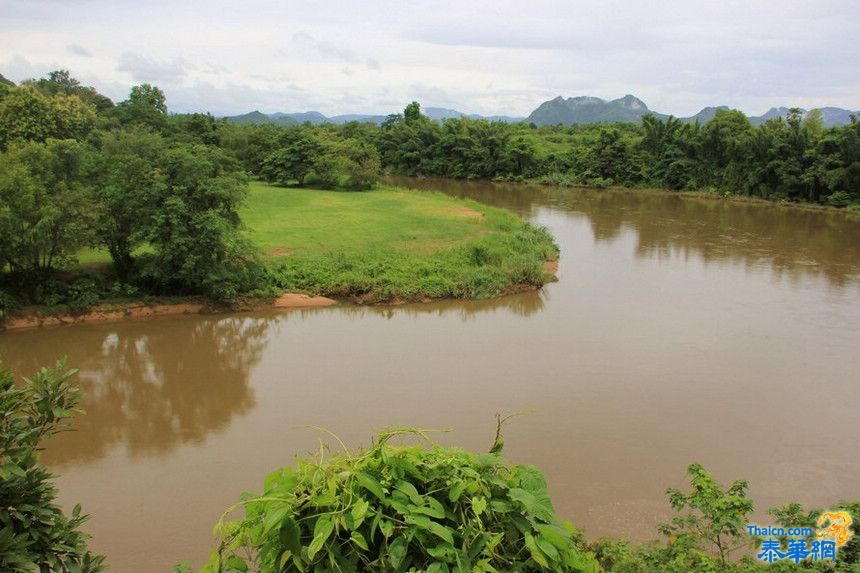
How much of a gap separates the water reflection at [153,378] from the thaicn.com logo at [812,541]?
7.79 m

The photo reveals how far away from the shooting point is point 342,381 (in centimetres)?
1102

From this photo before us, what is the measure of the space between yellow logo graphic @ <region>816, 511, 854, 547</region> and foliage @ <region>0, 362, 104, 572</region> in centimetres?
424

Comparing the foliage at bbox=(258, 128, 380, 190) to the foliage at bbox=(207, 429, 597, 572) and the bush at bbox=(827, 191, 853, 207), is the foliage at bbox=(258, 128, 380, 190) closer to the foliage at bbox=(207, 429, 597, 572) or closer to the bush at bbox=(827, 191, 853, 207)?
the bush at bbox=(827, 191, 853, 207)

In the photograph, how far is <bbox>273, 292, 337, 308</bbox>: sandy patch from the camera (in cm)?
1523

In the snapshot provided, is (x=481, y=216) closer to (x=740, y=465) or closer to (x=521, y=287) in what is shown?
(x=521, y=287)

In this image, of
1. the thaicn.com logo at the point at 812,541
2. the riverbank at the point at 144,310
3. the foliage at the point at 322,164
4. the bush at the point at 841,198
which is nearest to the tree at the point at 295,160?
the foliage at the point at 322,164

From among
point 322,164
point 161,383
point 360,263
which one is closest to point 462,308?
point 360,263

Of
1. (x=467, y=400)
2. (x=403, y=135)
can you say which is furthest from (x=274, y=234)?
(x=403, y=135)

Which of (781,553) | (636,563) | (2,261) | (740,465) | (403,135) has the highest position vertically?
(403,135)

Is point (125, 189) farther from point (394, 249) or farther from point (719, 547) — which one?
point (719, 547)

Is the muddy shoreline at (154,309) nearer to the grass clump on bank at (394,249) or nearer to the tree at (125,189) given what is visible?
the grass clump on bank at (394,249)

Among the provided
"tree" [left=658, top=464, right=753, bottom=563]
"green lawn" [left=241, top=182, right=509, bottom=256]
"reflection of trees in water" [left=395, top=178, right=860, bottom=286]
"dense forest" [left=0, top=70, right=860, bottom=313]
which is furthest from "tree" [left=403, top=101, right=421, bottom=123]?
"tree" [left=658, top=464, right=753, bottom=563]

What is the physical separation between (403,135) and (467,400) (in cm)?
4166

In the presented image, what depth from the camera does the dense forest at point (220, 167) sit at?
13500 mm
